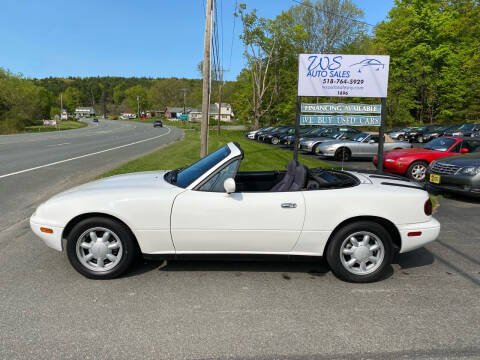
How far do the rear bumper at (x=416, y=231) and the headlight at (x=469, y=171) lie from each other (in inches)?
183

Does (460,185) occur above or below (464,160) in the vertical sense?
below

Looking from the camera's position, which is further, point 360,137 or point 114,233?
point 360,137

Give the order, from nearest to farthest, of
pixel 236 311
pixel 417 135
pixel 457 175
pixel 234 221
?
pixel 236 311, pixel 234 221, pixel 457 175, pixel 417 135

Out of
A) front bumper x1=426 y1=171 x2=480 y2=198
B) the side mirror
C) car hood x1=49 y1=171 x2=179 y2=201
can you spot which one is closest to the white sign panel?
front bumper x1=426 y1=171 x2=480 y2=198

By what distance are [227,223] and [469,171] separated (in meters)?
6.49

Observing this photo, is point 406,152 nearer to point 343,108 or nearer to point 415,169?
point 415,169

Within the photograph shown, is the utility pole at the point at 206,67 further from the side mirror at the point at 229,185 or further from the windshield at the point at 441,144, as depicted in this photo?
the side mirror at the point at 229,185

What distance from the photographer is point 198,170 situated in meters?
4.05

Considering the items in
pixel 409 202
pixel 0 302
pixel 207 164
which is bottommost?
pixel 0 302

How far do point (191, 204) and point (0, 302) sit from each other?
1891 millimetres

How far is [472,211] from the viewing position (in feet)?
23.4

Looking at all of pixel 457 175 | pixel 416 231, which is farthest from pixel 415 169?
pixel 416 231

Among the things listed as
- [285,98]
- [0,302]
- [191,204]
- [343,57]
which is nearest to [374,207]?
[191,204]

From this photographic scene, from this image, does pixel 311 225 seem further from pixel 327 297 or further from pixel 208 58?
pixel 208 58
